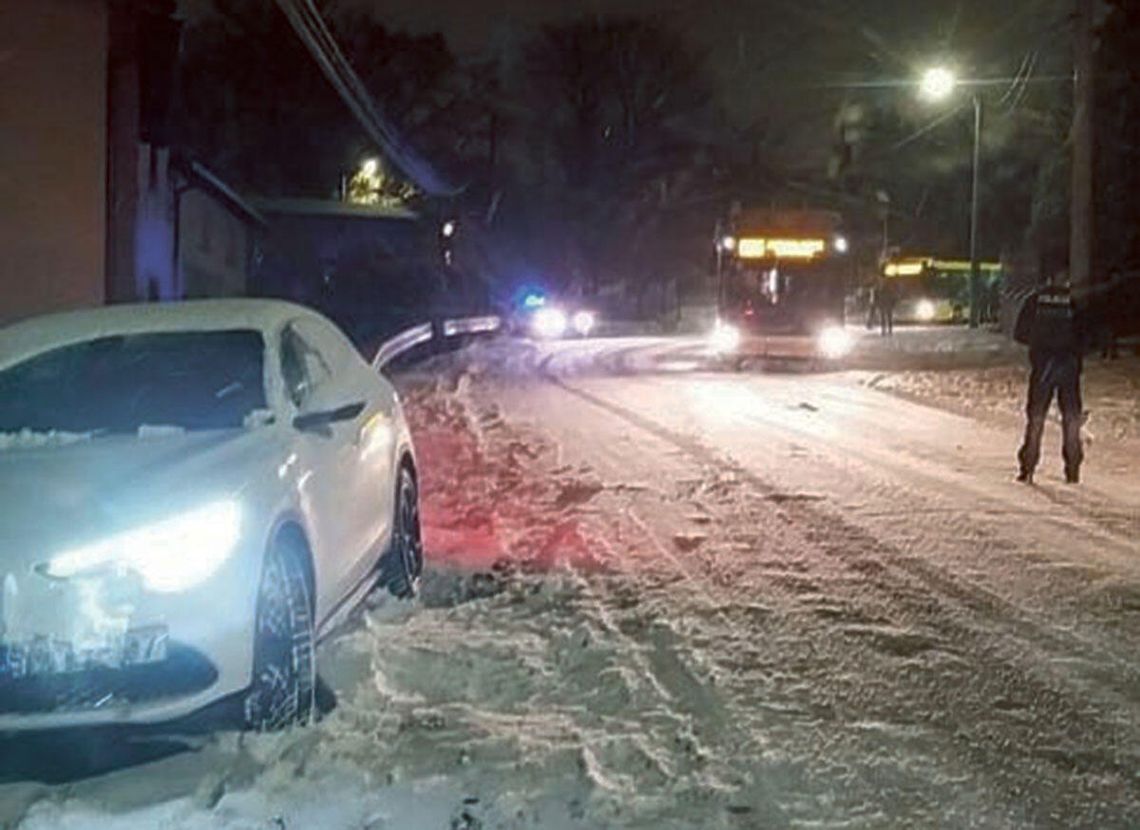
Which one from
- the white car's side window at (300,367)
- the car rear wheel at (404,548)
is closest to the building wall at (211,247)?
the car rear wheel at (404,548)

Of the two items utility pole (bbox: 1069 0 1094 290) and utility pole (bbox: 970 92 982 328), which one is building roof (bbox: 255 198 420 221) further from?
utility pole (bbox: 1069 0 1094 290)

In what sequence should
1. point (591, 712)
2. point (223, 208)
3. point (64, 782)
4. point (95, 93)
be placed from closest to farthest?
point (64, 782) → point (591, 712) → point (95, 93) → point (223, 208)

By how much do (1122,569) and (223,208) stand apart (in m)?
39.5

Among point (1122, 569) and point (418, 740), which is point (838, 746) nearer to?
point (418, 740)

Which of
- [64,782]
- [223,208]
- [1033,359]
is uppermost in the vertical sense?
[223,208]

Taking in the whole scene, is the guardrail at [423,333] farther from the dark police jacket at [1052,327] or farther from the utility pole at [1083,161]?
the utility pole at [1083,161]

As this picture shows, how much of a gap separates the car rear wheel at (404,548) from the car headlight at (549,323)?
1735 inches

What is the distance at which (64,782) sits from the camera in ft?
21.4

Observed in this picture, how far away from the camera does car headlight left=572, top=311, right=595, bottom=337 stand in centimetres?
5812

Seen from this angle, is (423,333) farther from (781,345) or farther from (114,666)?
(114,666)

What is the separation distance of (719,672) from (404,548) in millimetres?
2398

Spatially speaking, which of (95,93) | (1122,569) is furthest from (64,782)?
(95,93)

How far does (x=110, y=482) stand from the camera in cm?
670

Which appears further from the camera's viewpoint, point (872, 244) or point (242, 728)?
point (872, 244)
